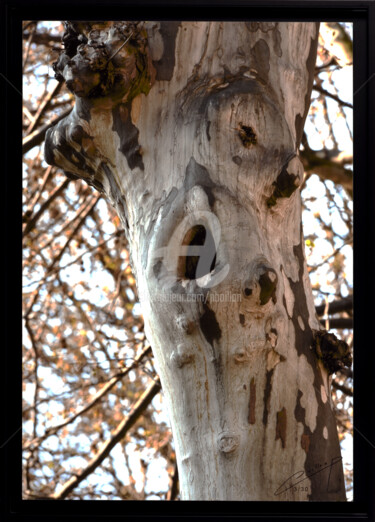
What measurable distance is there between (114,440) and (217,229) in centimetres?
102

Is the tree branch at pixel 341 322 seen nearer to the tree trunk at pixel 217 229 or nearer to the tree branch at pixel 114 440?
the tree trunk at pixel 217 229

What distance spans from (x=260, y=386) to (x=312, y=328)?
0.51 ft

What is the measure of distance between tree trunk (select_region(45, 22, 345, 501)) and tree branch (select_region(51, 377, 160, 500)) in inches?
13.9

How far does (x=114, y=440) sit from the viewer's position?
6.00 feet

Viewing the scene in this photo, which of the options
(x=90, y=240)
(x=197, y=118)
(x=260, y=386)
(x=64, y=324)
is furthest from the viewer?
(x=90, y=240)

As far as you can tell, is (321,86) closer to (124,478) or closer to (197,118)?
(197,118)

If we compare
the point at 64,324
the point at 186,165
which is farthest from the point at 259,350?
the point at 64,324

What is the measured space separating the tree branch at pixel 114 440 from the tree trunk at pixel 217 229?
1.16 feet

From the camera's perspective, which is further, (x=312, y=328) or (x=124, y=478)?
(x=124, y=478)

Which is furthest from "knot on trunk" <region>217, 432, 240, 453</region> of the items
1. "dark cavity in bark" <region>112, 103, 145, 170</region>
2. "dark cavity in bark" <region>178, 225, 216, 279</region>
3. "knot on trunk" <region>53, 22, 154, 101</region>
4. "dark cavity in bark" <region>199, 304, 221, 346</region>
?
"knot on trunk" <region>53, 22, 154, 101</region>

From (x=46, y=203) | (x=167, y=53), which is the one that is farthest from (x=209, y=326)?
(x=46, y=203)

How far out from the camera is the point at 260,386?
1.00 meters

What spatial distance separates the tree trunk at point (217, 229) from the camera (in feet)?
3.26

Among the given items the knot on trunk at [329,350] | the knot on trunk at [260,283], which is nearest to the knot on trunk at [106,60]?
the knot on trunk at [260,283]
